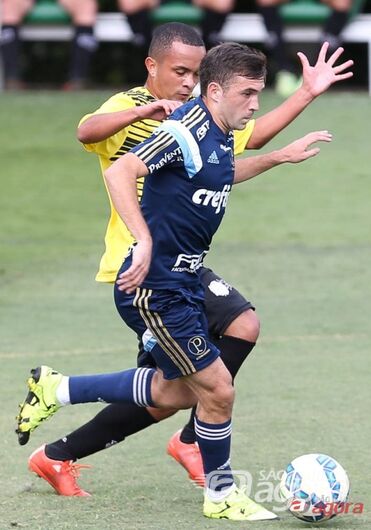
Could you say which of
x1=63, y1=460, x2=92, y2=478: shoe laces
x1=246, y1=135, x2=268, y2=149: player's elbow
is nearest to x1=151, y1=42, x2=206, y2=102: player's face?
x1=246, y1=135, x2=268, y2=149: player's elbow

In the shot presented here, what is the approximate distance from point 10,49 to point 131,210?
13.3 metres

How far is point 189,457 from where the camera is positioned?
630 centimetres

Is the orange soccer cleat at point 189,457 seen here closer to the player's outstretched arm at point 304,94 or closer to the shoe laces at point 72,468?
the shoe laces at point 72,468

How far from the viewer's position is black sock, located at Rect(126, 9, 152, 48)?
1778cm

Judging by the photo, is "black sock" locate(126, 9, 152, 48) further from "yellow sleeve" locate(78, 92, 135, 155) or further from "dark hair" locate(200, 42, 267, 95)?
"dark hair" locate(200, 42, 267, 95)

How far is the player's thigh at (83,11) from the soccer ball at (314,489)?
12908 millimetres

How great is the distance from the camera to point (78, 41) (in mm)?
17953

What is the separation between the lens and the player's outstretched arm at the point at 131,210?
516 cm

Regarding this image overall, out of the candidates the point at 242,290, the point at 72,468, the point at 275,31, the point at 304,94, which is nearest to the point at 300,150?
the point at 304,94

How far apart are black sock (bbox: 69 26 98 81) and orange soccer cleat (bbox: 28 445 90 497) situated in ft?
40.5

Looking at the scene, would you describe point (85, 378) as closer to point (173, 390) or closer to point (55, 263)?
point (173, 390)

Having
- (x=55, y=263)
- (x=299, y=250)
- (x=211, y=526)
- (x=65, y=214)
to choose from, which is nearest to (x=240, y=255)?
(x=299, y=250)

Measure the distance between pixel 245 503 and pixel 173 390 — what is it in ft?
1.88

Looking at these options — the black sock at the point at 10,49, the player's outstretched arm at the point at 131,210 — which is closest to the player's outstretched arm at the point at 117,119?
the player's outstretched arm at the point at 131,210
